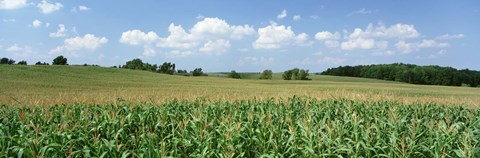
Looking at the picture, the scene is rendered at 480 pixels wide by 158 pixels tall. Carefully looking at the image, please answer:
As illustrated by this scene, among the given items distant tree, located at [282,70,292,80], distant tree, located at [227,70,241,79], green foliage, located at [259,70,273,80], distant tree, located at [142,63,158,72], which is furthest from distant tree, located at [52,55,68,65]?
distant tree, located at [282,70,292,80]

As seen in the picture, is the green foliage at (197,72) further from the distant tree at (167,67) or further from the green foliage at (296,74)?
the green foliage at (296,74)

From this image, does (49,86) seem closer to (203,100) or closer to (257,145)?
(203,100)

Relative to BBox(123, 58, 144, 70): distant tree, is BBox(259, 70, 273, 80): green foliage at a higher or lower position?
lower

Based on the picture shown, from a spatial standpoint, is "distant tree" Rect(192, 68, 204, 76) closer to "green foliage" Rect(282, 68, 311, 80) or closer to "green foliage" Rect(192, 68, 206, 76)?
"green foliage" Rect(192, 68, 206, 76)

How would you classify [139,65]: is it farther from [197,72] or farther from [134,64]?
[197,72]

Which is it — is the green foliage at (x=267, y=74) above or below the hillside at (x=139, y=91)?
above

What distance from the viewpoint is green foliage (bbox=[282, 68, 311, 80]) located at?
81075mm

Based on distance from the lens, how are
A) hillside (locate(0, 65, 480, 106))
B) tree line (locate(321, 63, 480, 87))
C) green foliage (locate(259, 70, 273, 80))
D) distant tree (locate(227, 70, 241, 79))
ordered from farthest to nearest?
distant tree (locate(227, 70, 241, 79)), green foliage (locate(259, 70, 273, 80)), tree line (locate(321, 63, 480, 87)), hillside (locate(0, 65, 480, 106))

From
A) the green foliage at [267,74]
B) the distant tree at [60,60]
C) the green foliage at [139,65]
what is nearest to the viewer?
the distant tree at [60,60]

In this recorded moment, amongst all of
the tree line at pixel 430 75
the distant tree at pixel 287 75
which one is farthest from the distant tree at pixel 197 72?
the tree line at pixel 430 75

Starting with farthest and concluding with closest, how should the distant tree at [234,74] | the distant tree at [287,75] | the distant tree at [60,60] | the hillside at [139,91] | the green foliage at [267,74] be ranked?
the distant tree at [234,74] < the green foliage at [267,74] < the distant tree at [287,75] < the distant tree at [60,60] < the hillside at [139,91]

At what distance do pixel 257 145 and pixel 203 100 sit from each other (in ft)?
24.5

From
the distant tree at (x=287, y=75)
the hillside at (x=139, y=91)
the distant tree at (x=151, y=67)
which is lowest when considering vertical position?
the hillside at (x=139, y=91)

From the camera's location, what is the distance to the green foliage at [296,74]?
81075 millimetres
